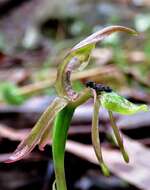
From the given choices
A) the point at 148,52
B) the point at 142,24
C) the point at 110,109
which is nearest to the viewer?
the point at 110,109

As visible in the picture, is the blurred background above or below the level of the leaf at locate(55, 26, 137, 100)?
below

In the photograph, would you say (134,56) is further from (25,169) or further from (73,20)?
(73,20)

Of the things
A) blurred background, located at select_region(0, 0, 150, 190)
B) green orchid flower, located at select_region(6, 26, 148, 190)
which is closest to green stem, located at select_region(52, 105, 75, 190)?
green orchid flower, located at select_region(6, 26, 148, 190)

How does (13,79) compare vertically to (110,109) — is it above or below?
below

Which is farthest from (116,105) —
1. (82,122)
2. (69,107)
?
(82,122)

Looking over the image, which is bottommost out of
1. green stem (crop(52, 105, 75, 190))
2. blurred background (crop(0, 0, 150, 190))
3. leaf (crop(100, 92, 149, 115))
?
blurred background (crop(0, 0, 150, 190))

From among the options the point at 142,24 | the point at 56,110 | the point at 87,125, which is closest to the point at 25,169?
the point at 87,125

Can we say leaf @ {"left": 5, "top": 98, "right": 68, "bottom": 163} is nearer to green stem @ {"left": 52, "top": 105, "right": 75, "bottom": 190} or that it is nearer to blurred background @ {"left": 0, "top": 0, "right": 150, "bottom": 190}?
green stem @ {"left": 52, "top": 105, "right": 75, "bottom": 190}

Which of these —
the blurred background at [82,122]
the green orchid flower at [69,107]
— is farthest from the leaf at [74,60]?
the blurred background at [82,122]

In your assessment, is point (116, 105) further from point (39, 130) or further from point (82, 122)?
point (82, 122)
